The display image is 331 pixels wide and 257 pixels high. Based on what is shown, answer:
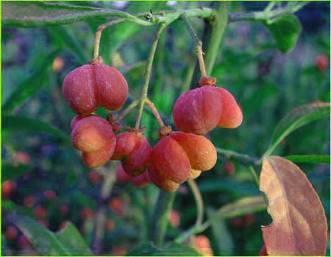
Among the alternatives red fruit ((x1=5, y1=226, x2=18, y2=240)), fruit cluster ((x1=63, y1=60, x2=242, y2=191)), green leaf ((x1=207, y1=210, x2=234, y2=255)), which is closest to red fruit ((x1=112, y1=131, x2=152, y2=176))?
fruit cluster ((x1=63, y1=60, x2=242, y2=191))

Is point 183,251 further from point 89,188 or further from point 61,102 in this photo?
point 61,102

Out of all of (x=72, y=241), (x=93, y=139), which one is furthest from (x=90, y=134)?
(x=72, y=241)

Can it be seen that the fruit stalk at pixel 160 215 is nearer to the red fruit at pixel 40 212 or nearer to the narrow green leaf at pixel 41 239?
the narrow green leaf at pixel 41 239

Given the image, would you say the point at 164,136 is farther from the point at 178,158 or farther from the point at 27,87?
the point at 27,87

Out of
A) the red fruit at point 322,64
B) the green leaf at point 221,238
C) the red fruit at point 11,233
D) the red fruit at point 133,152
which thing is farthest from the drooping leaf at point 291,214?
the red fruit at point 322,64

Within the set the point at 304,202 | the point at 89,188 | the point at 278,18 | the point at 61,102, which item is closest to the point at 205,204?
the point at 89,188

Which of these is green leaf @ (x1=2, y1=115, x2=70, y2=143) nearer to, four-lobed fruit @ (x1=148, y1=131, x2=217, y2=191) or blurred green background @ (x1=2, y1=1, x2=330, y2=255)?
blurred green background @ (x1=2, y1=1, x2=330, y2=255)
